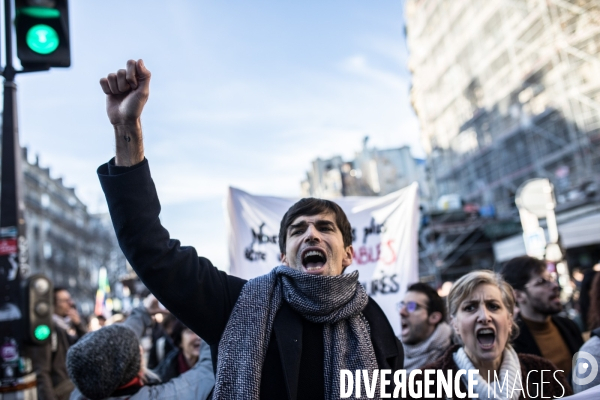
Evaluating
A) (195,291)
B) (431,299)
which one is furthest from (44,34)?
(431,299)

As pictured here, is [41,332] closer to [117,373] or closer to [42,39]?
[117,373]

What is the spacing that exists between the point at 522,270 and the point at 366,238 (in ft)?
4.89

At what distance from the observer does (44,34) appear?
3543mm

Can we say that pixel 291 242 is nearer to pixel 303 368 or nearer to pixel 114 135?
pixel 303 368

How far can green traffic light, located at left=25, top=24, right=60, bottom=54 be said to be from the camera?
139 inches

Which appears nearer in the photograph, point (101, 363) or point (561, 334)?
point (101, 363)

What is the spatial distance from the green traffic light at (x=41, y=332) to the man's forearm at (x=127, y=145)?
2374mm

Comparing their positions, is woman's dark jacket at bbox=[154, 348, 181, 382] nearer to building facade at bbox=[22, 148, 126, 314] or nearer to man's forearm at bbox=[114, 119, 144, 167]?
man's forearm at bbox=[114, 119, 144, 167]

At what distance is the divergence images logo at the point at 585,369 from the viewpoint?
2.14 m

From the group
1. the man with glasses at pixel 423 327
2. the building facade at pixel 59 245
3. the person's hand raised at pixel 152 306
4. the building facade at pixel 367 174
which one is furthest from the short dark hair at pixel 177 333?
the building facade at pixel 59 245

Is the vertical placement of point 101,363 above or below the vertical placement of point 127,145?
below

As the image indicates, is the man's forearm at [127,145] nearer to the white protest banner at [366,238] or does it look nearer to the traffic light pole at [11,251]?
the traffic light pole at [11,251]

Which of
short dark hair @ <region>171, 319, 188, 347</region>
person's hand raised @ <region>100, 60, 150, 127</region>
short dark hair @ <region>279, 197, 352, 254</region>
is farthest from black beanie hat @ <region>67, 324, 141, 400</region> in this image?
short dark hair @ <region>171, 319, 188, 347</region>

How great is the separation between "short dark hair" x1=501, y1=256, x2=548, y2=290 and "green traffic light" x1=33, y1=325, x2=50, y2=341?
3.11 m
